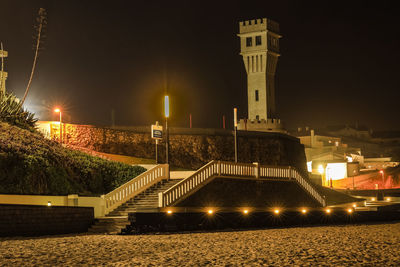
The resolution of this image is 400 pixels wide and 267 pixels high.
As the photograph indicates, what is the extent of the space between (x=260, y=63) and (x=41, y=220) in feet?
209

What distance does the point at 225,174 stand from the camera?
1171 inches

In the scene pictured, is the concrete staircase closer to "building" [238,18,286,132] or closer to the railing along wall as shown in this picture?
the railing along wall

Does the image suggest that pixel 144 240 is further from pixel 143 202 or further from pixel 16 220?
pixel 143 202

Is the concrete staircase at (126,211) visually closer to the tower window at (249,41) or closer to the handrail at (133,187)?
the handrail at (133,187)

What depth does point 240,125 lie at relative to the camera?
254ft

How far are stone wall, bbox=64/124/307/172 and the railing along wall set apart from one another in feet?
43.3

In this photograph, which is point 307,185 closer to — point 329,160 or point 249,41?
point 249,41

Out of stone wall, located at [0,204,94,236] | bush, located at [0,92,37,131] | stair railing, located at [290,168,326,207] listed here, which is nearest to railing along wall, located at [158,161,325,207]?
stair railing, located at [290,168,326,207]

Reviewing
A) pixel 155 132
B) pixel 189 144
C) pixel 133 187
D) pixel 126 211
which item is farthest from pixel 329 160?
pixel 126 211

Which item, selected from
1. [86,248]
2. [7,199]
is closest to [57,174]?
[7,199]

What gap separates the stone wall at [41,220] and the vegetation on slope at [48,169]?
143 inches

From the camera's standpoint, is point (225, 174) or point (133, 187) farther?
point (225, 174)

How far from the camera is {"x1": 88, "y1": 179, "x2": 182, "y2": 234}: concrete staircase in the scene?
2241 cm

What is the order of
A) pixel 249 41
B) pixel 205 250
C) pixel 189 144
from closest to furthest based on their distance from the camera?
pixel 205 250 → pixel 189 144 → pixel 249 41
